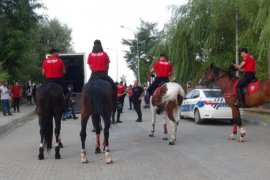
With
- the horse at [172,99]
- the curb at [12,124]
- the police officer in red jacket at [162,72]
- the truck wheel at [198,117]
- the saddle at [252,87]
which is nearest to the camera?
the horse at [172,99]

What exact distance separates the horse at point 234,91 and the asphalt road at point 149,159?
2.17ft

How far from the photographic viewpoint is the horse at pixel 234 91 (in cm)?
1348

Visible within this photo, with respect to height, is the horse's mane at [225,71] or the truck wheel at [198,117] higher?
the horse's mane at [225,71]

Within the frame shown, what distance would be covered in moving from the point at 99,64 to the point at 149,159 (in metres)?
2.48

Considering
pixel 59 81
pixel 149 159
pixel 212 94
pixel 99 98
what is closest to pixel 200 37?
pixel 212 94

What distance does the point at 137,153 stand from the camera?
11.5 metres

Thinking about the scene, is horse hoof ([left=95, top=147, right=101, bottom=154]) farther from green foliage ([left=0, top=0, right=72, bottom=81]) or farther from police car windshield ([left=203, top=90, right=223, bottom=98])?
green foliage ([left=0, top=0, right=72, bottom=81])

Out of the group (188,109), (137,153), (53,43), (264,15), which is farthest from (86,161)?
(53,43)

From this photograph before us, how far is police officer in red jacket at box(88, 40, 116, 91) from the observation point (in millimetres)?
10781

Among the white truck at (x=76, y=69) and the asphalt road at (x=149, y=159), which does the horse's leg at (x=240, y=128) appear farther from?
the white truck at (x=76, y=69)

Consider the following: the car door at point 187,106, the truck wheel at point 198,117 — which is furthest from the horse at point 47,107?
the car door at point 187,106

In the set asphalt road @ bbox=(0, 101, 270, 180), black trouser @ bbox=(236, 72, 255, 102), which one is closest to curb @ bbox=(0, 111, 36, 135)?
asphalt road @ bbox=(0, 101, 270, 180)

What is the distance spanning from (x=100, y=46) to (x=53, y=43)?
189 feet

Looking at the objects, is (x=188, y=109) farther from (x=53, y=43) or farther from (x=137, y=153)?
(x=53, y=43)
